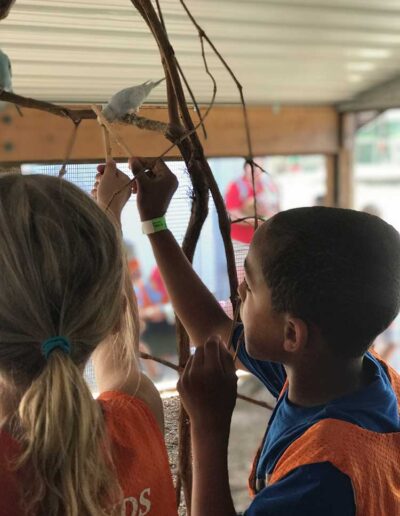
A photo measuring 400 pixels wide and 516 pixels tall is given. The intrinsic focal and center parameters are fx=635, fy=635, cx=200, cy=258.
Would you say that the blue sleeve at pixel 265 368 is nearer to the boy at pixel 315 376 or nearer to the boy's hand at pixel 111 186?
the boy at pixel 315 376

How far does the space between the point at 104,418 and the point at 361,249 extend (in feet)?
1.08

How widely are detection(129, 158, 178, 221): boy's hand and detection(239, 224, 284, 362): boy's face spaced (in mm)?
163

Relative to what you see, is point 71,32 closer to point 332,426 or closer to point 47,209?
point 47,209

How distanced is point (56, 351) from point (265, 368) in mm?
402

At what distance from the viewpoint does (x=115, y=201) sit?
2.61 ft

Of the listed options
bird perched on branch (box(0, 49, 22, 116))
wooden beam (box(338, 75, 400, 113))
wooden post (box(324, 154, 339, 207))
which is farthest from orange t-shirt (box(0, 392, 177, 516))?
wooden post (box(324, 154, 339, 207))

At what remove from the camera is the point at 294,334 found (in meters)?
0.71

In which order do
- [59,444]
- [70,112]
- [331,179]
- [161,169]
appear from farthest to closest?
[331,179] → [161,169] → [70,112] → [59,444]

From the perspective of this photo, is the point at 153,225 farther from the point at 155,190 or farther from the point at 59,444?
the point at 59,444

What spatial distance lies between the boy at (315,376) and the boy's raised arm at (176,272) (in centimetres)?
13

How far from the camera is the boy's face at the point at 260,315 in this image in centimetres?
72

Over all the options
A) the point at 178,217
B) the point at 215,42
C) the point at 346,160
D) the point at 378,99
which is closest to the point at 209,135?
the point at 215,42

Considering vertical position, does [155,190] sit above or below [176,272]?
above

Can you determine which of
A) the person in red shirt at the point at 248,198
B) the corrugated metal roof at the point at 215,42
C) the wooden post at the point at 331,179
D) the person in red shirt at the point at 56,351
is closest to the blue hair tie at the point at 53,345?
the person in red shirt at the point at 56,351
